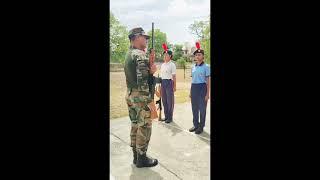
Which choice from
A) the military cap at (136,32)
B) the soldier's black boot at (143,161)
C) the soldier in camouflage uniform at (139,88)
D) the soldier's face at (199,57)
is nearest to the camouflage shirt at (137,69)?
the soldier in camouflage uniform at (139,88)

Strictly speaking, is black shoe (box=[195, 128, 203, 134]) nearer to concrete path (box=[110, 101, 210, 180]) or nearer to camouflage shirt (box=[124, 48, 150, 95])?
concrete path (box=[110, 101, 210, 180])

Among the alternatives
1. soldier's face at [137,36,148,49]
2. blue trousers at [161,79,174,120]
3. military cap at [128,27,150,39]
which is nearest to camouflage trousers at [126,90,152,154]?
soldier's face at [137,36,148,49]

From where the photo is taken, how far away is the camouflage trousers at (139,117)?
10.8 feet

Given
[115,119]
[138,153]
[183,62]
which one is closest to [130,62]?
[138,153]

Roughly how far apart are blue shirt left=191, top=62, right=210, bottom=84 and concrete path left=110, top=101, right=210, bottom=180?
909 millimetres

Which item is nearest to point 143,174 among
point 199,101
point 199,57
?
point 199,101

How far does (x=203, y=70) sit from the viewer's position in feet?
15.7

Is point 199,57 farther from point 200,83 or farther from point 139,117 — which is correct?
point 139,117

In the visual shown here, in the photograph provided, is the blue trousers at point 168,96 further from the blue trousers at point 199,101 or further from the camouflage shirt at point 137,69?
the camouflage shirt at point 137,69

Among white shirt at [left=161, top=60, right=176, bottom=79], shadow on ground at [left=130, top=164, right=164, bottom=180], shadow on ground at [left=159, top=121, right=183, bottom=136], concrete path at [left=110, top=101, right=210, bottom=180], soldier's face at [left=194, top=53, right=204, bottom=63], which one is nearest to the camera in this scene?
shadow on ground at [left=130, top=164, right=164, bottom=180]

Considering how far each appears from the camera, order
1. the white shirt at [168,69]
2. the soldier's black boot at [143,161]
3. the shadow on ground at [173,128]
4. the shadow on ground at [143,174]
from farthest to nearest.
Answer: the white shirt at [168,69] → the shadow on ground at [173,128] → the soldier's black boot at [143,161] → the shadow on ground at [143,174]

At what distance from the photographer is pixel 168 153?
398 cm

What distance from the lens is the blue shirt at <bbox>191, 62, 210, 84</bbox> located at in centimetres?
480

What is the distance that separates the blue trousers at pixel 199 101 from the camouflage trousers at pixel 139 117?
5.62 feet
